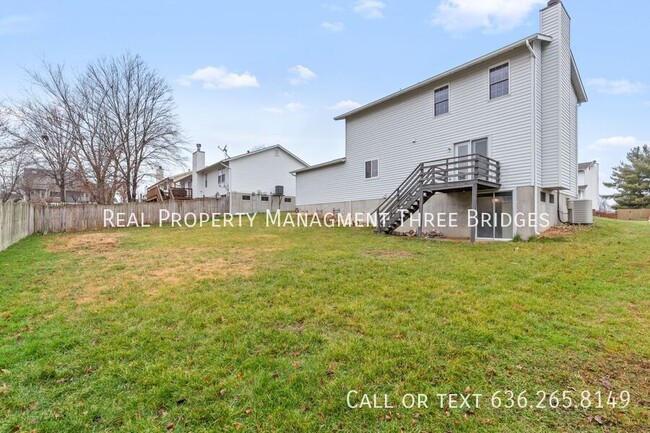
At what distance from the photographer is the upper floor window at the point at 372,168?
1655cm

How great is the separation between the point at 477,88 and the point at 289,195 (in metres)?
18.6

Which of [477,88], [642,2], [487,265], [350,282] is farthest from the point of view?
[477,88]

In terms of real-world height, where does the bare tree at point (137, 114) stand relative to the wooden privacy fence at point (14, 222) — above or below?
above

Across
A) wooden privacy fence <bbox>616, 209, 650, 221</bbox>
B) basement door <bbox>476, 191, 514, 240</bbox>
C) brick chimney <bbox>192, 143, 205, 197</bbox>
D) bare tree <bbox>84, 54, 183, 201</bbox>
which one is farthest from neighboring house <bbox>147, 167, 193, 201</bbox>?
wooden privacy fence <bbox>616, 209, 650, 221</bbox>

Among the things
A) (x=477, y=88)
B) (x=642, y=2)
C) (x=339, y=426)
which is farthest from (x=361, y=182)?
(x=339, y=426)

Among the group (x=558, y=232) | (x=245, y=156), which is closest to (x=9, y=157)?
(x=245, y=156)

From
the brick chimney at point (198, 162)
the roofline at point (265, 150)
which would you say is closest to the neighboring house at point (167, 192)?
the brick chimney at point (198, 162)

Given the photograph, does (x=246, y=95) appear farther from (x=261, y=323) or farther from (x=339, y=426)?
(x=339, y=426)

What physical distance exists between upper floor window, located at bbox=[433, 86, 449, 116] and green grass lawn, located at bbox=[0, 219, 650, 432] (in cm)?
Answer: 895

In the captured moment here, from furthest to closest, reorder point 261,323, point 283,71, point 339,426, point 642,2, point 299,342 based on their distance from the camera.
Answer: point 283,71, point 642,2, point 261,323, point 299,342, point 339,426

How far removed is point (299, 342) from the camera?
3645 mm

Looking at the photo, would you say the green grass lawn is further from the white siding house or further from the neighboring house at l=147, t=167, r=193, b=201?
the neighboring house at l=147, t=167, r=193, b=201

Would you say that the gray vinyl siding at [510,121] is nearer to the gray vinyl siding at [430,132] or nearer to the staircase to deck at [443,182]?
the gray vinyl siding at [430,132]

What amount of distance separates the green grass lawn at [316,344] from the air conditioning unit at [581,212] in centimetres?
813
